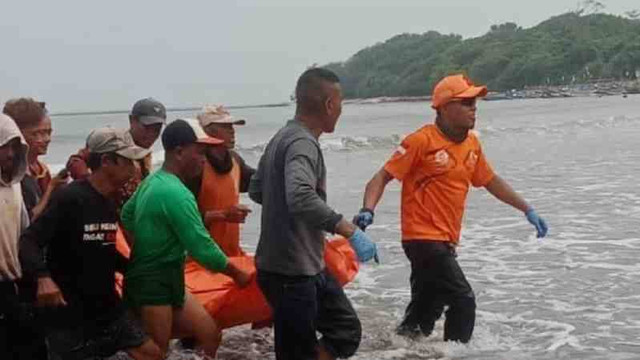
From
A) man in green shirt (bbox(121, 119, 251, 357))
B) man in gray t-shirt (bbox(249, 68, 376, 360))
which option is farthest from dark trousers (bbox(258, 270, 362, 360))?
man in green shirt (bbox(121, 119, 251, 357))

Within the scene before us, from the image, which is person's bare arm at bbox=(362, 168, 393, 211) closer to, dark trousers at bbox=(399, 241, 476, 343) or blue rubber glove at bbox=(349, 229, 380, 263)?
dark trousers at bbox=(399, 241, 476, 343)

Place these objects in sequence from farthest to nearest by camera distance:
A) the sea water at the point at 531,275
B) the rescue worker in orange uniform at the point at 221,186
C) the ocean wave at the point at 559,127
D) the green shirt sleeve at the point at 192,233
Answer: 1. the ocean wave at the point at 559,127
2. the sea water at the point at 531,275
3. the rescue worker in orange uniform at the point at 221,186
4. the green shirt sleeve at the point at 192,233

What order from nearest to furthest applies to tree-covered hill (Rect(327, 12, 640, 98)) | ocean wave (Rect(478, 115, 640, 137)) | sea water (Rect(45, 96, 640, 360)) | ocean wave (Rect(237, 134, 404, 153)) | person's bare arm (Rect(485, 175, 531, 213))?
1. person's bare arm (Rect(485, 175, 531, 213))
2. sea water (Rect(45, 96, 640, 360))
3. ocean wave (Rect(237, 134, 404, 153))
4. ocean wave (Rect(478, 115, 640, 137))
5. tree-covered hill (Rect(327, 12, 640, 98))

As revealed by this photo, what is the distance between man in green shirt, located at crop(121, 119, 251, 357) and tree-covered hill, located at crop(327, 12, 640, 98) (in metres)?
138

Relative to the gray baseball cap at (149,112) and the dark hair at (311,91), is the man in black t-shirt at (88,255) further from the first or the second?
the gray baseball cap at (149,112)

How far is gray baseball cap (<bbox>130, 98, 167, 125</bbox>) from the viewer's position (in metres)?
5.93

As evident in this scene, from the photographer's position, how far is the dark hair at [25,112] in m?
Answer: 4.98

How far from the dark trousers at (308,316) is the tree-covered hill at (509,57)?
5411 inches

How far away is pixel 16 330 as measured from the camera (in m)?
A: 4.43

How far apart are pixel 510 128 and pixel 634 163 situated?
22358 mm

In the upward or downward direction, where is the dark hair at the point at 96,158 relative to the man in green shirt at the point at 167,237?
upward

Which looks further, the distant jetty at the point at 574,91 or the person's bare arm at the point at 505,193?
the distant jetty at the point at 574,91

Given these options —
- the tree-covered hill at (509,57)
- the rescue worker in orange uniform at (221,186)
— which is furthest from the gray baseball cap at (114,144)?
the tree-covered hill at (509,57)

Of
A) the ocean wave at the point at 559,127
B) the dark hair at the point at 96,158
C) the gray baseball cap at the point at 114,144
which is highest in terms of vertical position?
the gray baseball cap at the point at 114,144
